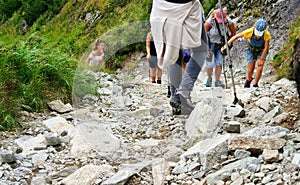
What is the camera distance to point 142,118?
11.7 ft

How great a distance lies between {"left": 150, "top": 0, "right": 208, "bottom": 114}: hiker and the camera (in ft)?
10.8

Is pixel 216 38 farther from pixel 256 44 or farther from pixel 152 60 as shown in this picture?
pixel 152 60

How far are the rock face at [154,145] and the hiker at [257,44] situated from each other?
1977 millimetres

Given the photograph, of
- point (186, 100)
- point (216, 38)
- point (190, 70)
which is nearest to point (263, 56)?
point (216, 38)

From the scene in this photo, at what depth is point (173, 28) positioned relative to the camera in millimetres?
3346

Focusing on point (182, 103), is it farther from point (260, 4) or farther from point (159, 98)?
point (260, 4)

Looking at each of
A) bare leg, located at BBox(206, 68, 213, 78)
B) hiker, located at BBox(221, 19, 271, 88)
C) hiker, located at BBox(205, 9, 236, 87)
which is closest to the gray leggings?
bare leg, located at BBox(206, 68, 213, 78)

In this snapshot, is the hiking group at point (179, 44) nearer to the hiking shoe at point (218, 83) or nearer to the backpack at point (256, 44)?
the hiking shoe at point (218, 83)

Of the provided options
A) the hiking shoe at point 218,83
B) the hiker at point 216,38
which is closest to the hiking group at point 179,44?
the hiking shoe at point 218,83

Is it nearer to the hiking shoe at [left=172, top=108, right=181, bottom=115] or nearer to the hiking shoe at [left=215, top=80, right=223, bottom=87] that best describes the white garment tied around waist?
the hiking shoe at [left=172, top=108, right=181, bottom=115]

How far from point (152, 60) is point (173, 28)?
28 centimetres

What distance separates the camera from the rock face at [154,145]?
3252 mm

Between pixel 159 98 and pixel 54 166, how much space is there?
1.10 metres

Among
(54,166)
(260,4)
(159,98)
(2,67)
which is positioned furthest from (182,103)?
(260,4)
